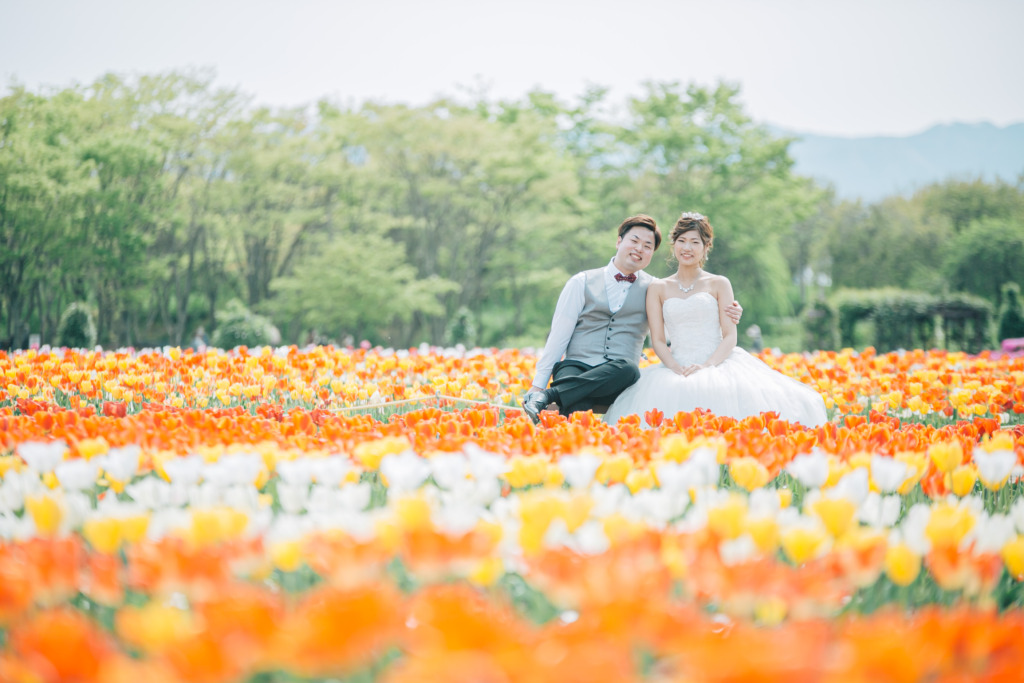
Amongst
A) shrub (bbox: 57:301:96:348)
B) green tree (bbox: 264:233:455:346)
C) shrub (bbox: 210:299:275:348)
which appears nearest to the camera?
shrub (bbox: 57:301:96:348)

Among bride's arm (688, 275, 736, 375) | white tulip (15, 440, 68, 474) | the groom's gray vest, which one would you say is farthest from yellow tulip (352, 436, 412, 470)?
bride's arm (688, 275, 736, 375)

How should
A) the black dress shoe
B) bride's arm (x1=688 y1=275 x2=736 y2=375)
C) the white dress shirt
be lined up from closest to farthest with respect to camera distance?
the black dress shoe
the white dress shirt
bride's arm (x1=688 y1=275 x2=736 y2=375)

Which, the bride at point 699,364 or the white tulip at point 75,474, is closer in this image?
the white tulip at point 75,474

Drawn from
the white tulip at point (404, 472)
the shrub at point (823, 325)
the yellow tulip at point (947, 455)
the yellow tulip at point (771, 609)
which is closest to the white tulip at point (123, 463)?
the white tulip at point (404, 472)

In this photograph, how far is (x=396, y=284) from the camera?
24672mm

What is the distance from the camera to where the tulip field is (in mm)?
1157

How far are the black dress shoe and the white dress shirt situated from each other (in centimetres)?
14

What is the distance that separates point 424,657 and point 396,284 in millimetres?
23869

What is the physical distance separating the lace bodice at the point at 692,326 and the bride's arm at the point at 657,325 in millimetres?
213

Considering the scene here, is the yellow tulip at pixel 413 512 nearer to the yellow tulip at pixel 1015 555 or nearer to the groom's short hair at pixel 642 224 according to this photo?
the yellow tulip at pixel 1015 555

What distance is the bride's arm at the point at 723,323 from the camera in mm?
6094

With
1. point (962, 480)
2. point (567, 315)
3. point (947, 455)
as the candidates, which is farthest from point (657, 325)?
point (962, 480)

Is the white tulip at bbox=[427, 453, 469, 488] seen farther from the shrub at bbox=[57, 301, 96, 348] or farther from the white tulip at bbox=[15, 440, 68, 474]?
the shrub at bbox=[57, 301, 96, 348]

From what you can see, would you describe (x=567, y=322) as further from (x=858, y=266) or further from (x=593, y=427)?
(x=858, y=266)
